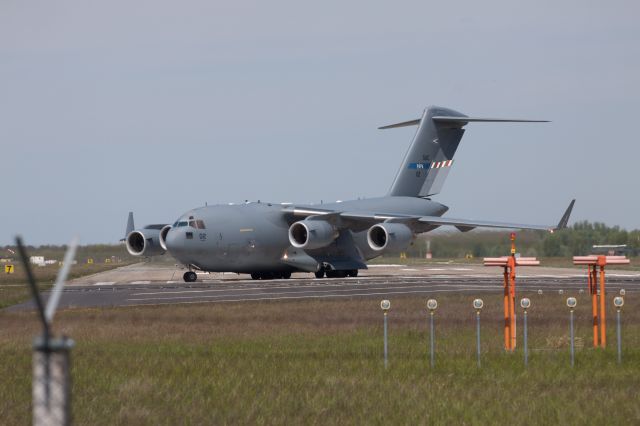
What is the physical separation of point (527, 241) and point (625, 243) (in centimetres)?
1787

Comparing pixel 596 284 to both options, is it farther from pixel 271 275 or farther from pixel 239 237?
pixel 271 275

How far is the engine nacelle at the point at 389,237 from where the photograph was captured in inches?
2030

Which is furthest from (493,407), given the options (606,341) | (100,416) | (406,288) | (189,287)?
(189,287)

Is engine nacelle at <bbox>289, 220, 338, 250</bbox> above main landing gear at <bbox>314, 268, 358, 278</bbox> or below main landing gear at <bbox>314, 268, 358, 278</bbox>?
above

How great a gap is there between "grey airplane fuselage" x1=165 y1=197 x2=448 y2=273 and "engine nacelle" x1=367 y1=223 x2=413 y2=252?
1.52 metres

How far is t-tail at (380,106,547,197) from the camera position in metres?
59.6

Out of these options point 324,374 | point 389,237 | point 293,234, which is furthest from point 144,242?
point 324,374

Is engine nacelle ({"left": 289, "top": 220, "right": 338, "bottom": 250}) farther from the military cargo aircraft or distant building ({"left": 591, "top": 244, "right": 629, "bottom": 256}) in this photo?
distant building ({"left": 591, "top": 244, "right": 629, "bottom": 256})

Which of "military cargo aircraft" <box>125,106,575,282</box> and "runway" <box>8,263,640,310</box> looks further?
"military cargo aircraft" <box>125,106,575,282</box>

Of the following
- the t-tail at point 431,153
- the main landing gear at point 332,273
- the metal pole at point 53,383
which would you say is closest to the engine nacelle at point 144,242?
the main landing gear at point 332,273

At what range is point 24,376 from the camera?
15742 millimetres

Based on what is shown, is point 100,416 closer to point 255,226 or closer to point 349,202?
point 255,226

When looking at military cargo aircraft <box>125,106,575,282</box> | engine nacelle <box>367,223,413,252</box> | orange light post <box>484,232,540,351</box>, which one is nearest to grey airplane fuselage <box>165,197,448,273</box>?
military cargo aircraft <box>125,106,575,282</box>

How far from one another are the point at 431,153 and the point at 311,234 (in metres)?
12.2
